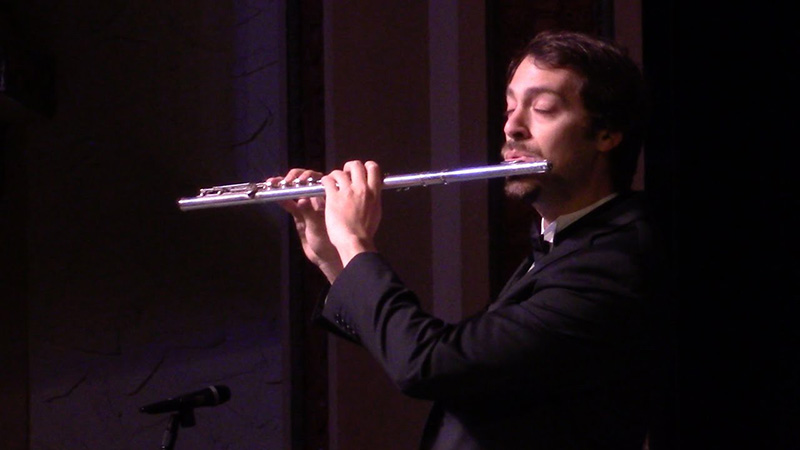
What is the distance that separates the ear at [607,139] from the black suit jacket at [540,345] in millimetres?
185

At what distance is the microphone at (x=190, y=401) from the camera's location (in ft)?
5.57

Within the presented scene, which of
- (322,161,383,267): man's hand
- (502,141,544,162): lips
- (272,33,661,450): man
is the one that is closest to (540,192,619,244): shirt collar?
(272,33,661,450): man

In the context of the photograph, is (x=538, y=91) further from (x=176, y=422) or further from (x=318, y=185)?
(x=176, y=422)

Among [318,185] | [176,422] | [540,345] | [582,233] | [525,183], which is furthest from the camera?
[176,422]

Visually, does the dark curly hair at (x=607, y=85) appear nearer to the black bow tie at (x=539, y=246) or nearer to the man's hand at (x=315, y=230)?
the black bow tie at (x=539, y=246)

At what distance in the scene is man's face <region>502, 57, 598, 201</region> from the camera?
1403 millimetres

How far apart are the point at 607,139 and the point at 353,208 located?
17.6 inches

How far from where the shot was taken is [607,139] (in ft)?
4.72

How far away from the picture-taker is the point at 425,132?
2385mm

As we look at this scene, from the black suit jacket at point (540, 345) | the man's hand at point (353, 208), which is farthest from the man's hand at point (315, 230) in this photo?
the black suit jacket at point (540, 345)

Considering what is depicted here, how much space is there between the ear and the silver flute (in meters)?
0.11

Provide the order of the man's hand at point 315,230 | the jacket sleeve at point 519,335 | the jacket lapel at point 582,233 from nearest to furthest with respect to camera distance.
→ the jacket sleeve at point 519,335
the jacket lapel at point 582,233
the man's hand at point 315,230

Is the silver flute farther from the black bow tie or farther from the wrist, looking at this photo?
the wrist

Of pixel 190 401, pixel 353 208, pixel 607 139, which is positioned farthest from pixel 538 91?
pixel 190 401
